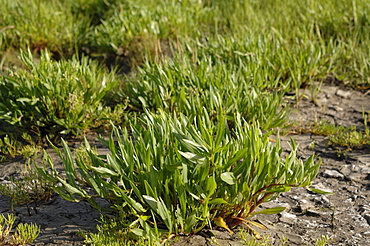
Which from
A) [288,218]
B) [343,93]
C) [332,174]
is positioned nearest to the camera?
[288,218]

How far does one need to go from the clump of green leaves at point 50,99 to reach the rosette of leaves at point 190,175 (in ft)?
4.76

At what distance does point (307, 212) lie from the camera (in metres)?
3.09

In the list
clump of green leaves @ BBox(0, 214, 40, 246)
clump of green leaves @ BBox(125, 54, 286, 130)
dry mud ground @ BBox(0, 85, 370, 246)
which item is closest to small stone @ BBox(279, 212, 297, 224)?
dry mud ground @ BBox(0, 85, 370, 246)

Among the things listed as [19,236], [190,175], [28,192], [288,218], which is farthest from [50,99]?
[288,218]

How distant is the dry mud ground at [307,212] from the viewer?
2.71m

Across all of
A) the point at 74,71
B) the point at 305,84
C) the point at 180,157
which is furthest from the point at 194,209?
the point at 305,84

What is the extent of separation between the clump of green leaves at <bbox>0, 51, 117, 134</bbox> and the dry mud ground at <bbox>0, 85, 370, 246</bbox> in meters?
0.50

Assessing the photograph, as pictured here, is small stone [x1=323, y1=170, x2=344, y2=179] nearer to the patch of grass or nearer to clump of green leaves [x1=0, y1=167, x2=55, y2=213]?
the patch of grass

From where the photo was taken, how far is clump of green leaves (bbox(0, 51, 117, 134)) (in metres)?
3.94

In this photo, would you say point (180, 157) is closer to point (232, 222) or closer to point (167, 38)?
point (232, 222)

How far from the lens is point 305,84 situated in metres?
5.24

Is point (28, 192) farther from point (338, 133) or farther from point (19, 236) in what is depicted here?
point (338, 133)

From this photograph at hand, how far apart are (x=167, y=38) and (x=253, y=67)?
2.20 meters

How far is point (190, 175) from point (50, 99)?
78.1 inches
